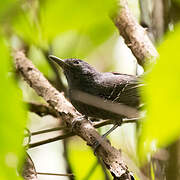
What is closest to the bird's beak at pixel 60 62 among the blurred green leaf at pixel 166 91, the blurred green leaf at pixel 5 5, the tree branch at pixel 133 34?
the tree branch at pixel 133 34

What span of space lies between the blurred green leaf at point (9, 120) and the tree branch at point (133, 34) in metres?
2.79

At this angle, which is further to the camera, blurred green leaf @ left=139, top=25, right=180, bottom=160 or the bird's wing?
the bird's wing

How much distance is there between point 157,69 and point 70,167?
249cm

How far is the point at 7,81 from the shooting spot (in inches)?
29.7

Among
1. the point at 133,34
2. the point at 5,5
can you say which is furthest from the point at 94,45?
the point at 5,5

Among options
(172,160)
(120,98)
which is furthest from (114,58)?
(172,160)

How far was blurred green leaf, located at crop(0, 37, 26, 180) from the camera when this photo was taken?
0.74 metres

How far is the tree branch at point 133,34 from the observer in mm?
3479

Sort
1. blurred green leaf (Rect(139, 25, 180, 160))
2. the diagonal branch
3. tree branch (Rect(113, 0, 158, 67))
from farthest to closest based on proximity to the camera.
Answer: tree branch (Rect(113, 0, 158, 67))
the diagonal branch
blurred green leaf (Rect(139, 25, 180, 160))

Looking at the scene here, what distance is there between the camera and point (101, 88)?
163 inches

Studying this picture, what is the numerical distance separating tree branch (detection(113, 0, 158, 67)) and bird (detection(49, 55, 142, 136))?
18.8 inches

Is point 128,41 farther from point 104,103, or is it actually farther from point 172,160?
point 172,160

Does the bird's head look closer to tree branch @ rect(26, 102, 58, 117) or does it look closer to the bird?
the bird

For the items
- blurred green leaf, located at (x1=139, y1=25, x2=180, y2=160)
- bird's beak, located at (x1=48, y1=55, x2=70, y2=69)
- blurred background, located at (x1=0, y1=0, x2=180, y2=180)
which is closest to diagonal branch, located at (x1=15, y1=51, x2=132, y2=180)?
blurred background, located at (x1=0, y1=0, x2=180, y2=180)
